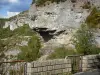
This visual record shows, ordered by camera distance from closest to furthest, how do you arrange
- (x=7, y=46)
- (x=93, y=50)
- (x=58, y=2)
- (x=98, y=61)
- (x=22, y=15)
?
(x=7, y=46)
(x=98, y=61)
(x=93, y=50)
(x=58, y=2)
(x=22, y=15)

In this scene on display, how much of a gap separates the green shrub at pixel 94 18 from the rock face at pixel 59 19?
4.61ft

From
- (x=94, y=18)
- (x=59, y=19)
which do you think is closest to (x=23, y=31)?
(x=94, y=18)

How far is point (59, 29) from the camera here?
48.7m

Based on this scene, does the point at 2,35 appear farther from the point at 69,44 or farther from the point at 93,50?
the point at 69,44

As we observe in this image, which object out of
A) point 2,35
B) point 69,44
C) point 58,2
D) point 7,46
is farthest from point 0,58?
point 58,2

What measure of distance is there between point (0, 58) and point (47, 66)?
2.23 metres

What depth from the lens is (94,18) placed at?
146ft

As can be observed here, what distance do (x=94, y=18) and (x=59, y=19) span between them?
708cm

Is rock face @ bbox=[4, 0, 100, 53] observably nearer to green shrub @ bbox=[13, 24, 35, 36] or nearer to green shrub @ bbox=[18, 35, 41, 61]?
green shrub @ bbox=[13, 24, 35, 36]

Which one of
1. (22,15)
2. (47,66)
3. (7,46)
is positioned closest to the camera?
(7,46)

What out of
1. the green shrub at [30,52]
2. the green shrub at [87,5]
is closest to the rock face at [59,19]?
the green shrub at [87,5]

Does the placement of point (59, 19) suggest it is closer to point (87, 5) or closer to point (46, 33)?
point (46, 33)

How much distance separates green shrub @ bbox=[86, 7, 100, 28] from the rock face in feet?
4.61

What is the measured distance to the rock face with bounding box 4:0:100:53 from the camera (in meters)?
47.5
